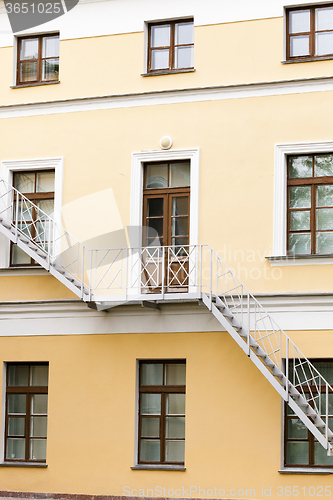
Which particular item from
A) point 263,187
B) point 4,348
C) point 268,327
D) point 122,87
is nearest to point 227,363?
point 268,327

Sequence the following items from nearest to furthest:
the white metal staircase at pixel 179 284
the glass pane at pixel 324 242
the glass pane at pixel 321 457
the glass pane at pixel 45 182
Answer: the white metal staircase at pixel 179 284 → the glass pane at pixel 321 457 → the glass pane at pixel 324 242 → the glass pane at pixel 45 182

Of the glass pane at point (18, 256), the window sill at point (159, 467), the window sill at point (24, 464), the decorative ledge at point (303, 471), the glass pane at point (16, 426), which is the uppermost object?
the glass pane at point (18, 256)

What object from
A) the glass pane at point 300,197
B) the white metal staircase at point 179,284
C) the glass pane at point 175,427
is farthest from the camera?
the glass pane at point 175,427

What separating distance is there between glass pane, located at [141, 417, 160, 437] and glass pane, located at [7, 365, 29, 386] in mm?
2620

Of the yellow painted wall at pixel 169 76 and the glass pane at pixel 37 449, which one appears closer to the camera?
the yellow painted wall at pixel 169 76

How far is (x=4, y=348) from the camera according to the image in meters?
15.2

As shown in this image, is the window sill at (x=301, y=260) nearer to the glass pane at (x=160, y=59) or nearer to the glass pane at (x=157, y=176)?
the glass pane at (x=157, y=176)

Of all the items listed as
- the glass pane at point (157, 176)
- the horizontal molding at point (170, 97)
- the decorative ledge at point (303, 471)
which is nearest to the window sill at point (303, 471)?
the decorative ledge at point (303, 471)

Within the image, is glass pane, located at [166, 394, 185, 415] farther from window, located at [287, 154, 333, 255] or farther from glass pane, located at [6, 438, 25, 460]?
window, located at [287, 154, 333, 255]

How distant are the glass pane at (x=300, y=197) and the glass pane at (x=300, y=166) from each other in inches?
9.5

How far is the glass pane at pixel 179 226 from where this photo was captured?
1476 centimetres

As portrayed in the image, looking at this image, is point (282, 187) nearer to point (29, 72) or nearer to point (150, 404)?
point (150, 404)

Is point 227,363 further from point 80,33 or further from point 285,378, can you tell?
point 80,33

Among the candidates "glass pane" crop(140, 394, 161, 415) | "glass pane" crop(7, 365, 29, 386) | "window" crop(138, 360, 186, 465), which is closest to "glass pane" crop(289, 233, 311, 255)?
"window" crop(138, 360, 186, 465)
